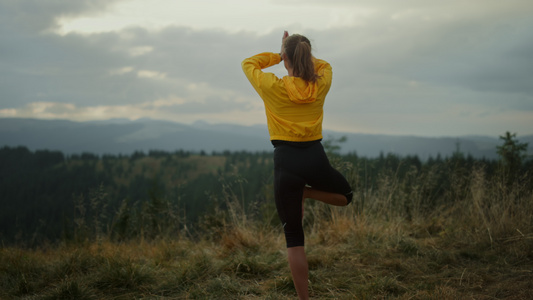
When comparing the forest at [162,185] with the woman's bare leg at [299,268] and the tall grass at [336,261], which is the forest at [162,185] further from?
the woman's bare leg at [299,268]

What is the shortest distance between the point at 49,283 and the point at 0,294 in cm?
41

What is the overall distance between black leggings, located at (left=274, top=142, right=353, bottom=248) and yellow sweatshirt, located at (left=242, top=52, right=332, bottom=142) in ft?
0.32

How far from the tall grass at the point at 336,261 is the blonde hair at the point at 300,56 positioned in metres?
1.89

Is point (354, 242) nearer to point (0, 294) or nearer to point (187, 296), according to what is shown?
point (187, 296)

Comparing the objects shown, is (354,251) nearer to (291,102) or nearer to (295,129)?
(295,129)

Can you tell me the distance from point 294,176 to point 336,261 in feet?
6.62

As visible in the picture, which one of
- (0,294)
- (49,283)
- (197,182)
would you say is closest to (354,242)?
(49,283)

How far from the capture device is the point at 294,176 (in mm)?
2637

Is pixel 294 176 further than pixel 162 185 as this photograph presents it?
No

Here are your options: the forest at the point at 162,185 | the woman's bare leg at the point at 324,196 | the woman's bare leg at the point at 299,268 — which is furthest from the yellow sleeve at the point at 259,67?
the forest at the point at 162,185

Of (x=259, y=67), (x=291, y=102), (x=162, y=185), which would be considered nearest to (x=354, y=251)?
(x=291, y=102)

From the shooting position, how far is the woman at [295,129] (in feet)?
8.59

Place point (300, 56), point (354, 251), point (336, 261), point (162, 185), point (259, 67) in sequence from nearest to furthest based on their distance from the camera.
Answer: point (300, 56), point (259, 67), point (336, 261), point (354, 251), point (162, 185)

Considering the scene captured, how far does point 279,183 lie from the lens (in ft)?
8.71
